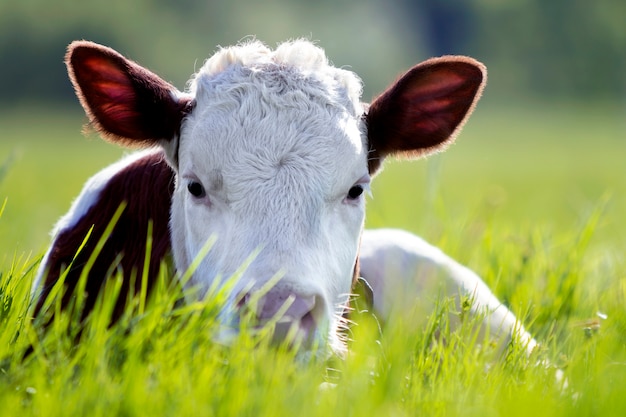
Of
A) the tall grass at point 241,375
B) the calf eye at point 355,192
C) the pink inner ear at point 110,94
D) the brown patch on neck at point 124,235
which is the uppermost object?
the pink inner ear at point 110,94

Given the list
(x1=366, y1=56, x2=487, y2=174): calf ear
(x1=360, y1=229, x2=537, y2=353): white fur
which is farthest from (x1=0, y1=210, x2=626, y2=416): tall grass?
(x1=360, y1=229, x2=537, y2=353): white fur

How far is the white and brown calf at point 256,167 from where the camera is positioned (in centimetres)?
391

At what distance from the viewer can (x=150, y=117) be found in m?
4.64

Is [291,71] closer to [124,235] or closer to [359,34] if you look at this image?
[124,235]

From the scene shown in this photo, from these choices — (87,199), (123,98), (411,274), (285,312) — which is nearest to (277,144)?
(123,98)

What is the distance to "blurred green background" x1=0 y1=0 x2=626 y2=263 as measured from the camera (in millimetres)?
25250

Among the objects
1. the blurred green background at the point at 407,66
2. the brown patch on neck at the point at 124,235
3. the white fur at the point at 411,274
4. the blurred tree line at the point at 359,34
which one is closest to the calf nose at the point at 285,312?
the brown patch on neck at the point at 124,235

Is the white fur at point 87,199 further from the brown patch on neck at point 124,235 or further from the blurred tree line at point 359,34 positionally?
the blurred tree line at point 359,34

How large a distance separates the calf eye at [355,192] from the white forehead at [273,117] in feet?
0.22

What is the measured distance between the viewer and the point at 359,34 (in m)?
73.8

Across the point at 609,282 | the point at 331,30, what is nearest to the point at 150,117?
the point at 609,282

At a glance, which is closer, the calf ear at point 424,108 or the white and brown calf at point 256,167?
the white and brown calf at point 256,167

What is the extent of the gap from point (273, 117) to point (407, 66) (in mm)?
67799

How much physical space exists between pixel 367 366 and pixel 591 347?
132cm
